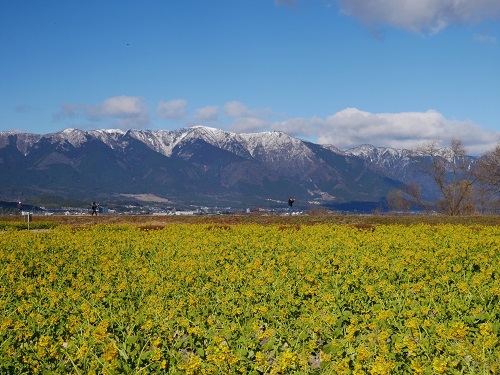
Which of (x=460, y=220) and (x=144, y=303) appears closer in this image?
(x=144, y=303)

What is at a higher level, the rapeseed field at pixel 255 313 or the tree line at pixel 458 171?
the tree line at pixel 458 171

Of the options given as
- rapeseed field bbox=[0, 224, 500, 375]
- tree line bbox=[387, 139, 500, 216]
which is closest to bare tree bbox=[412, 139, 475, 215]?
tree line bbox=[387, 139, 500, 216]

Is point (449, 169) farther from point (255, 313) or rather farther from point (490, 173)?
point (255, 313)

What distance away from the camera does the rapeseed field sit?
7.97 meters

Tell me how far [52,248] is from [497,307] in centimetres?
1839

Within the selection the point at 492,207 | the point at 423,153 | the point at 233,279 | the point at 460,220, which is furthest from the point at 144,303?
the point at 492,207

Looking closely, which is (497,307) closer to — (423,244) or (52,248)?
(423,244)

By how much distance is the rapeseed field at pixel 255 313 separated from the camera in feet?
26.1

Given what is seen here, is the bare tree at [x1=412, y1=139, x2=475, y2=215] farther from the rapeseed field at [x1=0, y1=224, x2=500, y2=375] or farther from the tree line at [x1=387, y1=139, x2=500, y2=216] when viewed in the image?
the rapeseed field at [x1=0, y1=224, x2=500, y2=375]

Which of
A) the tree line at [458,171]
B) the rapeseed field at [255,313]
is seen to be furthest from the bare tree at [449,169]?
the rapeseed field at [255,313]

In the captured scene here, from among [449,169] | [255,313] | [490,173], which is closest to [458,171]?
[449,169]

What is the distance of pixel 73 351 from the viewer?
336 inches

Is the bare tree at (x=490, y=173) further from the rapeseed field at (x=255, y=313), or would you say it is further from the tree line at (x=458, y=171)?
the rapeseed field at (x=255, y=313)

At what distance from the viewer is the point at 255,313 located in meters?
11.1
